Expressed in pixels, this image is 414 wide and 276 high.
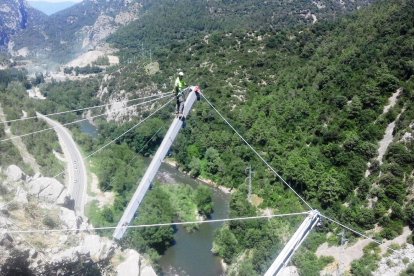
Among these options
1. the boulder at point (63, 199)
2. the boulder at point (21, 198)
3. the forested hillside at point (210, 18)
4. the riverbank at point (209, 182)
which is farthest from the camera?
the forested hillside at point (210, 18)

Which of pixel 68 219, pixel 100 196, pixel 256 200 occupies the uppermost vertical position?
pixel 68 219

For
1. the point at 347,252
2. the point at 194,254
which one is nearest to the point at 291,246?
the point at 347,252

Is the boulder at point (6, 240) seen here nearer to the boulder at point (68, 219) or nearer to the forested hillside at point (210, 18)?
the boulder at point (68, 219)

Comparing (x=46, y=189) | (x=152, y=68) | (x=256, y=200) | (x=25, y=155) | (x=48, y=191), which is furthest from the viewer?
(x=152, y=68)

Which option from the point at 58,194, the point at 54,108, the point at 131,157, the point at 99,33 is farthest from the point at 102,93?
the point at 99,33

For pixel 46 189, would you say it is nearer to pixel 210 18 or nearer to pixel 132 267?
pixel 132 267

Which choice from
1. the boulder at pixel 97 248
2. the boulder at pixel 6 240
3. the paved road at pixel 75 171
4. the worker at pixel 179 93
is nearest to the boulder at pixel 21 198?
the boulder at pixel 6 240

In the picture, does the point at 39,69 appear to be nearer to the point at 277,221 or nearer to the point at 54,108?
the point at 54,108

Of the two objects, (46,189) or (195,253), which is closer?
(46,189)
